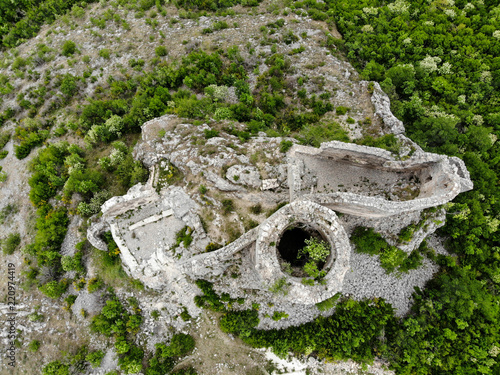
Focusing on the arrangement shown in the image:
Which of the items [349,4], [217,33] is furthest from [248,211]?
[349,4]

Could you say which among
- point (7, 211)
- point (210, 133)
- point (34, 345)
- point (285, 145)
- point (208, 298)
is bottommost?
point (34, 345)

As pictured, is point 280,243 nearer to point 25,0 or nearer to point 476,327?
point 476,327

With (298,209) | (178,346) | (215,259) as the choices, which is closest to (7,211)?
(178,346)

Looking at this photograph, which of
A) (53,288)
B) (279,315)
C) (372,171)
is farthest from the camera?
(372,171)

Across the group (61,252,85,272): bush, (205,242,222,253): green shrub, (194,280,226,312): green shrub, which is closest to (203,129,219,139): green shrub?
(205,242,222,253): green shrub

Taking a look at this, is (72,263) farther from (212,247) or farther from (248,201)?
(248,201)

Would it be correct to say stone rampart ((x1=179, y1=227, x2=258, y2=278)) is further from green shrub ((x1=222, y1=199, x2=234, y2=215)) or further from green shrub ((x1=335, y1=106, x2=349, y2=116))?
green shrub ((x1=335, y1=106, x2=349, y2=116))
